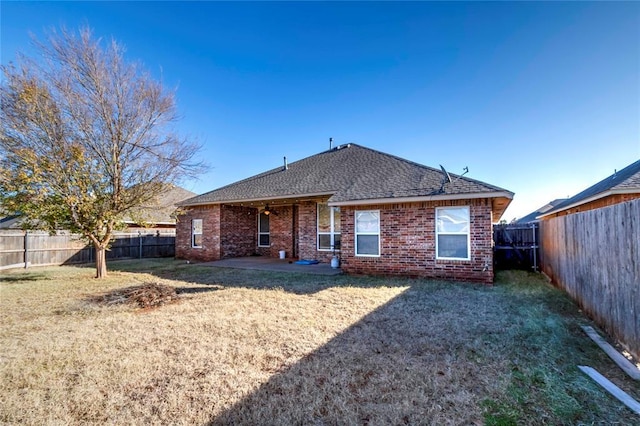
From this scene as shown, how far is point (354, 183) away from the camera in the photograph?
37.2ft

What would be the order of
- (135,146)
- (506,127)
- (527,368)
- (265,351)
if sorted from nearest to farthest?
1. (527,368)
2. (265,351)
3. (135,146)
4. (506,127)

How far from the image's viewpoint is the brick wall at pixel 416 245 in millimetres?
8422

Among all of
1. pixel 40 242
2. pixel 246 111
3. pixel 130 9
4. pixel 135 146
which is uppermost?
pixel 130 9

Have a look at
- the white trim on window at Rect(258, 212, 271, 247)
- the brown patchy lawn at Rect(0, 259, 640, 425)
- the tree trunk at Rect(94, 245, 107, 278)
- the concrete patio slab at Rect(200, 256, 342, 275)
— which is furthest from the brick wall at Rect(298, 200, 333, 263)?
the tree trunk at Rect(94, 245, 107, 278)

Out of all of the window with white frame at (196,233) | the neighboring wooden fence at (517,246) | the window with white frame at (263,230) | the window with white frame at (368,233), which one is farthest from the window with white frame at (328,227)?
the window with white frame at (196,233)

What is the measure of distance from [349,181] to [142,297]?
8.07 metres

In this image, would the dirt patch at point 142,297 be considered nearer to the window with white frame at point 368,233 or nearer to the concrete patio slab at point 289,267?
the concrete patio slab at point 289,267

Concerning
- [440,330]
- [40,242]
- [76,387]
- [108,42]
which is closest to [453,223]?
[440,330]

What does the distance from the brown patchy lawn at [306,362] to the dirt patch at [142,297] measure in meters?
0.22

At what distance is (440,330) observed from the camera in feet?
15.6

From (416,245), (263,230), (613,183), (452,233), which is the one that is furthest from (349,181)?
(613,183)

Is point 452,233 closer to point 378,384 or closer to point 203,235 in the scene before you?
point 378,384

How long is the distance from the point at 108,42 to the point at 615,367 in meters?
14.2

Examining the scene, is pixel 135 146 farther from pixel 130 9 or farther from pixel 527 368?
pixel 527 368
